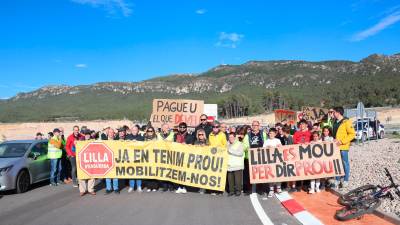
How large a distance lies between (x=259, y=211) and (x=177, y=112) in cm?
907

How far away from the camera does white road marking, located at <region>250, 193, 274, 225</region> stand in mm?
7570

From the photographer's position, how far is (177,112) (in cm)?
1703

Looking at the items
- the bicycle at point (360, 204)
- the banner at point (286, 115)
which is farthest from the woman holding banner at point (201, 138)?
the banner at point (286, 115)

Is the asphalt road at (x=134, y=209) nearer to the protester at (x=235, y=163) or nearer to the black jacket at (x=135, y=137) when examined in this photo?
the protester at (x=235, y=163)

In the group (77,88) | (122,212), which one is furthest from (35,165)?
(77,88)

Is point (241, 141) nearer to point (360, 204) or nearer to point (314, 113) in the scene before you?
point (360, 204)

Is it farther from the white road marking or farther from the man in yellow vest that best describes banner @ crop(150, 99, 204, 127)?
the white road marking

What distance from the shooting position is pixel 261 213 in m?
8.28

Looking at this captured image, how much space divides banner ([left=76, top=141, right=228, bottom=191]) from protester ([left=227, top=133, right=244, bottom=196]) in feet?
0.54

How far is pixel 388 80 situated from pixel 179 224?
398ft

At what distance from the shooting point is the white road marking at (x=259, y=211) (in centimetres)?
757

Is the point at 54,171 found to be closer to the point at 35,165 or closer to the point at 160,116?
the point at 35,165

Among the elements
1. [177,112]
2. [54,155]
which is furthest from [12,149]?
[177,112]

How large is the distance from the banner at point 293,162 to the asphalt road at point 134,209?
2.38 ft
